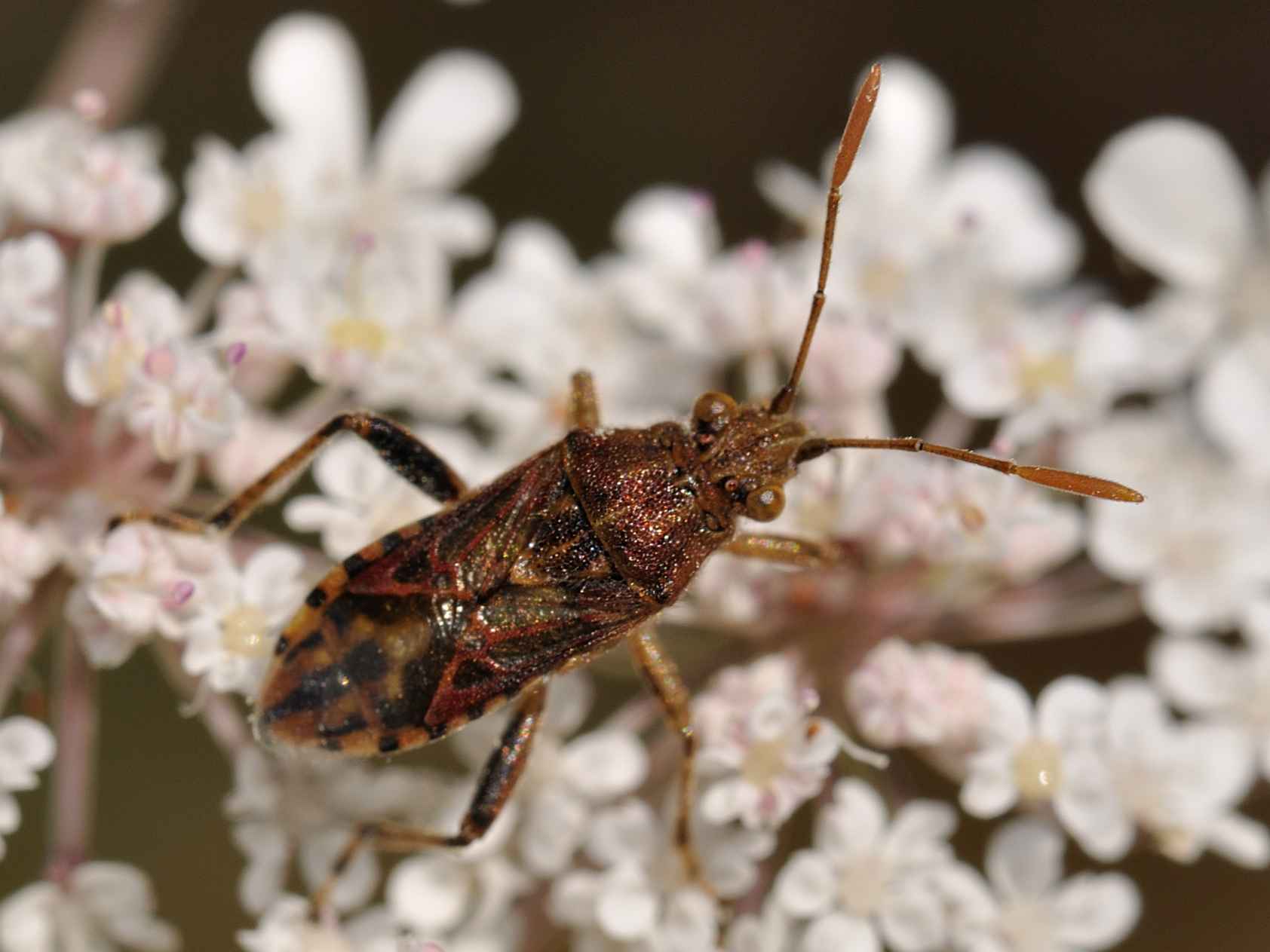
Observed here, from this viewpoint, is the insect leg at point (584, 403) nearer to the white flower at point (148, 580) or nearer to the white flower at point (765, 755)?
the white flower at point (765, 755)

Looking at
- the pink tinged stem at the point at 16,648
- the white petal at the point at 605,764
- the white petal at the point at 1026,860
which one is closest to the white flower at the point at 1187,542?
the white petal at the point at 1026,860

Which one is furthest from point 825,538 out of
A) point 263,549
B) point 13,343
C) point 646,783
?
point 13,343

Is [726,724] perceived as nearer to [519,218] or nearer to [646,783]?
[646,783]

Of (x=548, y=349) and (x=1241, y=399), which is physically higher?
(x=548, y=349)

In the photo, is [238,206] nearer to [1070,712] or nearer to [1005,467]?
[1005,467]

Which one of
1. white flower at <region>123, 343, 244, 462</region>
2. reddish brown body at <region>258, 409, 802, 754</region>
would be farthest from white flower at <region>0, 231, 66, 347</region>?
reddish brown body at <region>258, 409, 802, 754</region>

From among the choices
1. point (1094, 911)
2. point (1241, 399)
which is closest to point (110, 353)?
point (1094, 911)
